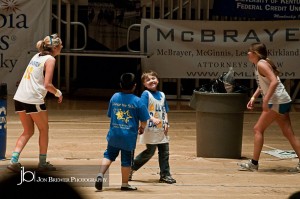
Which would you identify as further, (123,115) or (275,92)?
(275,92)

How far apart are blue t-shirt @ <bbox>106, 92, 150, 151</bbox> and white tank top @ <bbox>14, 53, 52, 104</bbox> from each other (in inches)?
50.7

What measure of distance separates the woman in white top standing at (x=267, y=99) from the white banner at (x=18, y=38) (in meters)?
7.16

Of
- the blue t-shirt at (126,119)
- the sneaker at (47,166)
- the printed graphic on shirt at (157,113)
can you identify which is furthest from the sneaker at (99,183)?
the sneaker at (47,166)

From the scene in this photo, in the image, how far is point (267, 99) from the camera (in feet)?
24.1

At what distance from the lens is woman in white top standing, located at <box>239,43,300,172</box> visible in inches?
288

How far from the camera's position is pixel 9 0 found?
45.0 feet

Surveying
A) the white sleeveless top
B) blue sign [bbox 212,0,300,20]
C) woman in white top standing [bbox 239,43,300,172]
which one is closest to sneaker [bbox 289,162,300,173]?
woman in white top standing [bbox 239,43,300,172]

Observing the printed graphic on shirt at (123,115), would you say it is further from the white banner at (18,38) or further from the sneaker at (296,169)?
the white banner at (18,38)

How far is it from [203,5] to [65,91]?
3.50 m

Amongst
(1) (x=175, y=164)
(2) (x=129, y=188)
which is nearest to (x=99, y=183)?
(2) (x=129, y=188)

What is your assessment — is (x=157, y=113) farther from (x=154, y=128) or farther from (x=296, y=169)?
(x=296, y=169)

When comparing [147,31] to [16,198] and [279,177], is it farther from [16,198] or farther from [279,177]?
[16,198]

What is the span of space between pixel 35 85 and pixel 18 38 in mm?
6865

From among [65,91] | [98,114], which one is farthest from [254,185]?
[65,91]
